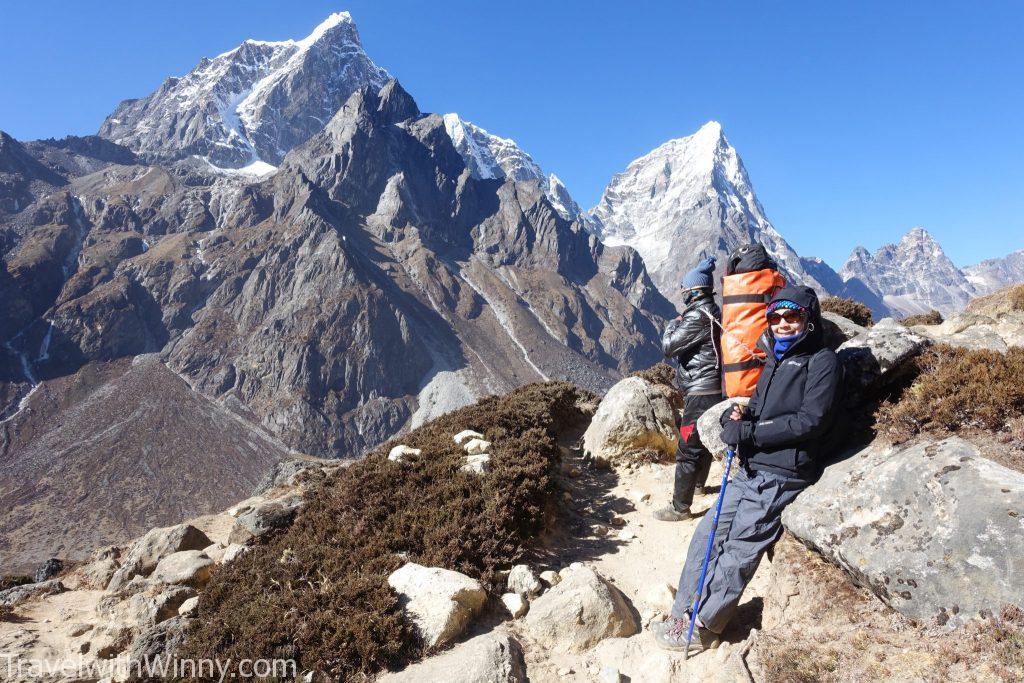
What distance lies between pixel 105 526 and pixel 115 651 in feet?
348

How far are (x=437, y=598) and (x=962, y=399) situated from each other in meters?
5.50

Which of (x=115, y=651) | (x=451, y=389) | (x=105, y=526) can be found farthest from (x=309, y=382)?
(x=115, y=651)

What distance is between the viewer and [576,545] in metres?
7.05

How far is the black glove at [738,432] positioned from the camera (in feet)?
15.3

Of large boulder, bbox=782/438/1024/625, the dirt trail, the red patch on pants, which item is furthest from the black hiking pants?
large boulder, bbox=782/438/1024/625

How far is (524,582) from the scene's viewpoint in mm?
5695

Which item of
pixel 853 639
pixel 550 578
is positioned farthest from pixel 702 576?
pixel 550 578

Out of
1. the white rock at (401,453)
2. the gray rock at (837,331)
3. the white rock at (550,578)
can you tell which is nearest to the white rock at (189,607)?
the white rock at (401,453)

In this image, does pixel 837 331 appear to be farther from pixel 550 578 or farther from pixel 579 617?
pixel 579 617

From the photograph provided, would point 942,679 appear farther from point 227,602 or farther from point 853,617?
point 227,602

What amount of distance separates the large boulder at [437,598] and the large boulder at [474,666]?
0.23 m

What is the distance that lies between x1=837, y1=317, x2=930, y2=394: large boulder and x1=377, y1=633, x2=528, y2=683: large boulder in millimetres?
4516

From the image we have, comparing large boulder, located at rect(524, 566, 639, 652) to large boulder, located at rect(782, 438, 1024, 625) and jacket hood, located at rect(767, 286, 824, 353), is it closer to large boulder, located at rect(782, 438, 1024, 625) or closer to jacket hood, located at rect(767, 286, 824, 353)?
large boulder, located at rect(782, 438, 1024, 625)

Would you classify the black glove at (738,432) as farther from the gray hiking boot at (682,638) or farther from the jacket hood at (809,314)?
the gray hiking boot at (682,638)
